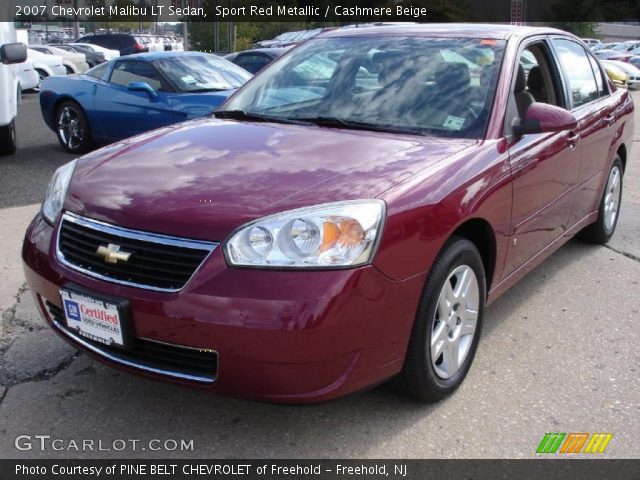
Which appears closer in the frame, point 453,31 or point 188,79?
point 453,31

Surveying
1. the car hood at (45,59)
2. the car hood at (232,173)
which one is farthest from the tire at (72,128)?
the car hood at (45,59)

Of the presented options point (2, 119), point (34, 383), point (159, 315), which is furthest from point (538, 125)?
point (2, 119)

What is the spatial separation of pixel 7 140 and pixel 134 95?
5.31ft

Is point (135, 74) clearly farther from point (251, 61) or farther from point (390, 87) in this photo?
point (251, 61)

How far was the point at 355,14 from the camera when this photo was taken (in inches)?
2015

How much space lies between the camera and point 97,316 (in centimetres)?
252

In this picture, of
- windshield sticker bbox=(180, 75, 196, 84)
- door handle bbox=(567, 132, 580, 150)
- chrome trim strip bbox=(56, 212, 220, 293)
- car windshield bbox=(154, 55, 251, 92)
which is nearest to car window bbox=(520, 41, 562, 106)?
door handle bbox=(567, 132, 580, 150)

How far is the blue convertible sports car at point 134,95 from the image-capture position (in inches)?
317

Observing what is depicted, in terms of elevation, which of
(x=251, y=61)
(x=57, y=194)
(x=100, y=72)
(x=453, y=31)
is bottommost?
(x=251, y=61)

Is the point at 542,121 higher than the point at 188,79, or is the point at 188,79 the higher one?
the point at 542,121

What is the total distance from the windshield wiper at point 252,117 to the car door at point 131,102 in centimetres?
439

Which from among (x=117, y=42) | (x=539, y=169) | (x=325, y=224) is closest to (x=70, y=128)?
(x=539, y=169)

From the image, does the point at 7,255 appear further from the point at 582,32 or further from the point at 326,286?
the point at 582,32

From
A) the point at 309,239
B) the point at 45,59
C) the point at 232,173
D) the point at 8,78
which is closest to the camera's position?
the point at 309,239
